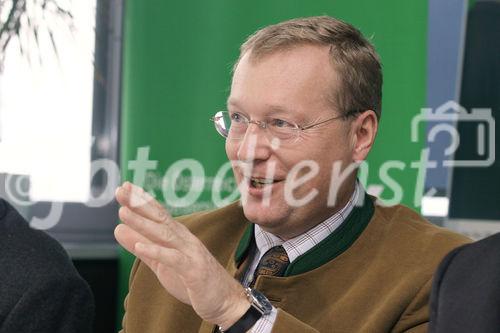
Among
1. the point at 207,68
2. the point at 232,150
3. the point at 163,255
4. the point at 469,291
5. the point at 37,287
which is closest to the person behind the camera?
the point at 469,291

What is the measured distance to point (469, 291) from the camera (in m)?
1.08

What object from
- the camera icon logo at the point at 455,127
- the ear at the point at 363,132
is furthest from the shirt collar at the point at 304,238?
the camera icon logo at the point at 455,127

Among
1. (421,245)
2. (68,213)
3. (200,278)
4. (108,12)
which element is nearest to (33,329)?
(200,278)

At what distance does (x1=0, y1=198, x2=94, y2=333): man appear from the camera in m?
1.88

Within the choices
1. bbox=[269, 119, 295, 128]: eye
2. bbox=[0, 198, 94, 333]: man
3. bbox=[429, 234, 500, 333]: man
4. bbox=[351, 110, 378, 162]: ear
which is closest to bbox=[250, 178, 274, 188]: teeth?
bbox=[269, 119, 295, 128]: eye

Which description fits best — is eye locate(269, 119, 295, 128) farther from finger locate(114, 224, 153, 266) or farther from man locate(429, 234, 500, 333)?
man locate(429, 234, 500, 333)

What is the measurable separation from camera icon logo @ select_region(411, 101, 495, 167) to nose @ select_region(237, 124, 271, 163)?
0.90 metres

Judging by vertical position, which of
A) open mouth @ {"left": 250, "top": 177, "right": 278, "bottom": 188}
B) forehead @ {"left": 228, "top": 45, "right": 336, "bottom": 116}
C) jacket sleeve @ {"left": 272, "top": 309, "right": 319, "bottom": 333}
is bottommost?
jacket sleeve @ {"left": 272, "top": 309, "right": 319, "bottom": 333}

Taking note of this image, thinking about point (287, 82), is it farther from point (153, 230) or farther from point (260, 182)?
point (153, 230)

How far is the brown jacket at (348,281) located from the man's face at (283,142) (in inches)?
3.4

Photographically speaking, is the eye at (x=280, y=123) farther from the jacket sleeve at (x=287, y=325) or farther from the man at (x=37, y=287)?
the man at (x=37, y=287)

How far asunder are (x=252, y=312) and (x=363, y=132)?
60 cm

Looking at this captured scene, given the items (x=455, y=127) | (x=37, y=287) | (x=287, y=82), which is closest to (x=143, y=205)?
(x=287, y=82)

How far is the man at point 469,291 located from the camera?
1.05 meters
